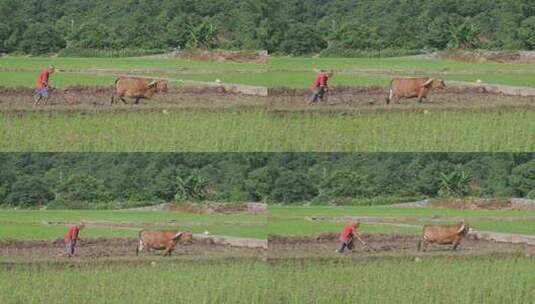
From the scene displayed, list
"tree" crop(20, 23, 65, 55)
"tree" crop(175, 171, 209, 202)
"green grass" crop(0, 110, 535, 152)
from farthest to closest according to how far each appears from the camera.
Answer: "tree" crop(20, 23, 65, 55), "tree" crop(175, 171, 209, 202), "green grass" crop(0, 110, 535, 152)

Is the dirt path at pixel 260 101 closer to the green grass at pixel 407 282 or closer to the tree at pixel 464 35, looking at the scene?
the tree at pixel 464 35

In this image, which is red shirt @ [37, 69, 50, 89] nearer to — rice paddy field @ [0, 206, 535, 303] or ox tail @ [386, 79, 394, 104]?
rice paddy field @ [0, 206, 535, 303]

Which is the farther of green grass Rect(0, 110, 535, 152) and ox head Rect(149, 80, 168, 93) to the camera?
ox head Rect(149, 80, 168, 93)

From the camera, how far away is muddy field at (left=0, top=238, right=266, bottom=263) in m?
5.91

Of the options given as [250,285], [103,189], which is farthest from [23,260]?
[250,285]

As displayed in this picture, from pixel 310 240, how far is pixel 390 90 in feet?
3.60

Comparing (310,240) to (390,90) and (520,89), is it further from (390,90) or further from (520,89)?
(520,89)

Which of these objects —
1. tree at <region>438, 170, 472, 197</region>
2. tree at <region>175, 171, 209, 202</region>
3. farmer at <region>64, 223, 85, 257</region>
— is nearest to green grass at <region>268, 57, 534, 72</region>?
tree at <region>438, 170, 472, 197</region>

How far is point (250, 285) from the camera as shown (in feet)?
19.1

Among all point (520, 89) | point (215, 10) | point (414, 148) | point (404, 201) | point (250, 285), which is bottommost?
point (250, 285)

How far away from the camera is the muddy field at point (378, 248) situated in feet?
19.2

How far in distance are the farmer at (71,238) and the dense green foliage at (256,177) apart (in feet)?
0.50

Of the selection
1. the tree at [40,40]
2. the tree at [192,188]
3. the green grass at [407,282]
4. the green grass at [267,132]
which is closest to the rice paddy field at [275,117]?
the green grass at [267,132]

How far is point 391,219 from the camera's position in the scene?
5.91 m
